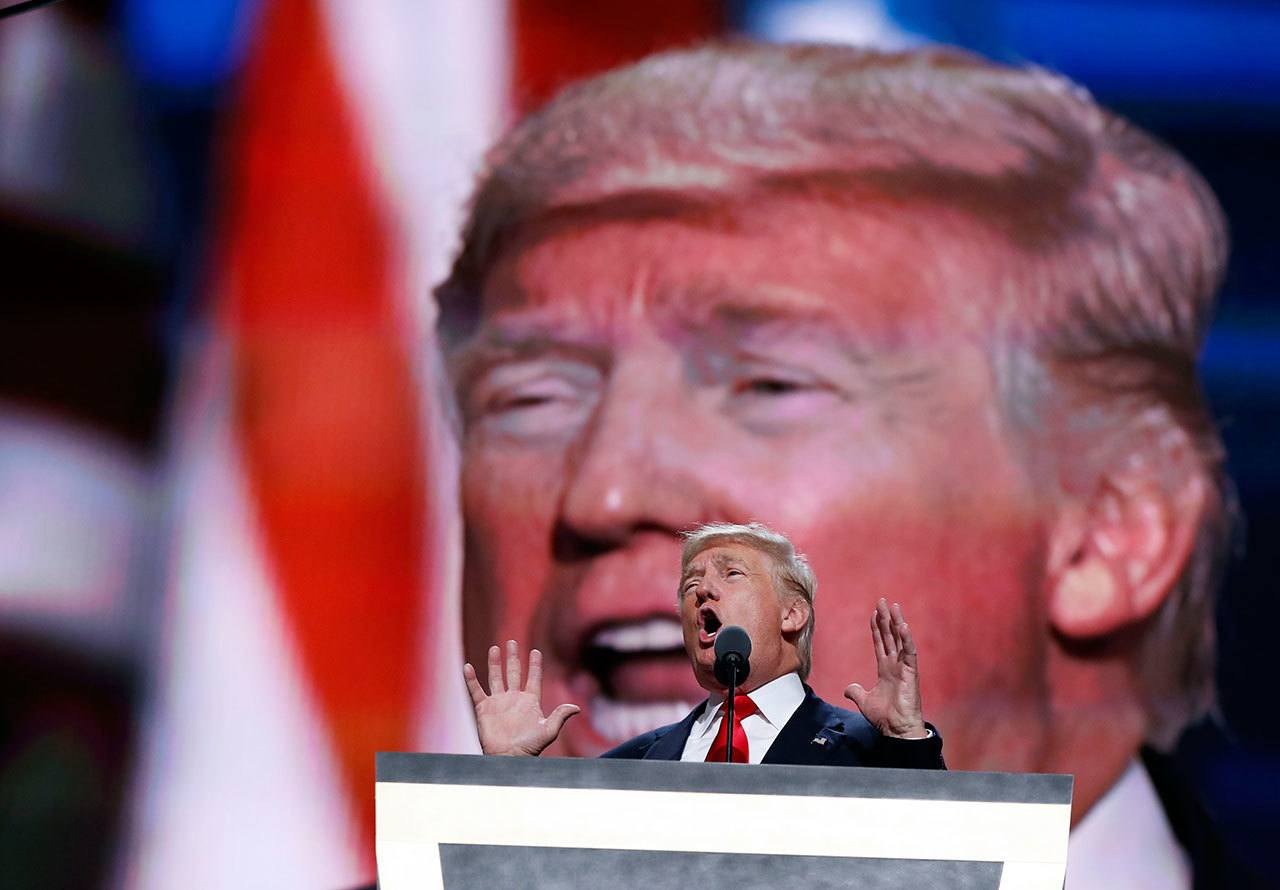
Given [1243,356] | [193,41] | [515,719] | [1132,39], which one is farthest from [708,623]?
[193,41]

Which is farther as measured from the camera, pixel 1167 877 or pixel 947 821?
pixel 1167 877

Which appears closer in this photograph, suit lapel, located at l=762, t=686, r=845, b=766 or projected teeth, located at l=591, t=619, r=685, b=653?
suit lapel, located at l=762, t=686, r=845, b=766

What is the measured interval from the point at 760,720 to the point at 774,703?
3 centimetres

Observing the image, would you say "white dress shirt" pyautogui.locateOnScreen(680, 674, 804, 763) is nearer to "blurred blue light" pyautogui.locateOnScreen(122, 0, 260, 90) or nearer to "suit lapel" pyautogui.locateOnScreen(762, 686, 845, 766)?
"suit lapel" pyautogui.locateOnScreen(762, 686, 845, 766)

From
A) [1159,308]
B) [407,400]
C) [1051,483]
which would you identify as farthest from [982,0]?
[407,400]

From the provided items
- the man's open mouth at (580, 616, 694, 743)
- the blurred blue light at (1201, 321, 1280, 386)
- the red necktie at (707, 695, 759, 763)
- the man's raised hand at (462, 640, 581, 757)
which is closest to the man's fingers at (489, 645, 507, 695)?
the man's raised hand at (462, 640, 581, 757)

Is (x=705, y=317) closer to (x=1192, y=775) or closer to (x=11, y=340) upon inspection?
(x=1192, y=775)

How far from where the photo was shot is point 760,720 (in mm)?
1844

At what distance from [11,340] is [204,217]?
560mm

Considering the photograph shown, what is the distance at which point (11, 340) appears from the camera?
3.72 metres

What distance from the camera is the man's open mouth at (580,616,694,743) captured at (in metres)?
3.27

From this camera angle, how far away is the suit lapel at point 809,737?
5.86 ft

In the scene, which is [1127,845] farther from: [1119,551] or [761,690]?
[761,690]

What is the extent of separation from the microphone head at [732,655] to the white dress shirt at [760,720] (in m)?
0.15
